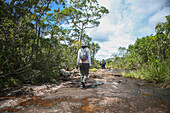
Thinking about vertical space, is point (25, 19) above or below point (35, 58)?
above

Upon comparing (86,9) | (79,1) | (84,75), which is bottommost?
(84,75)

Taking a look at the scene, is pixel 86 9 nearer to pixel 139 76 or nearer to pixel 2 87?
pixel 139 76

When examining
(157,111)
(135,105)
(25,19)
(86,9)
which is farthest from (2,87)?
(86,9)

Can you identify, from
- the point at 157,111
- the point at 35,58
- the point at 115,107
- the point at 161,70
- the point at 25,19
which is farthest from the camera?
the point at 35,58

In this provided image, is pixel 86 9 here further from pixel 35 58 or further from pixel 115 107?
pixel 115 107

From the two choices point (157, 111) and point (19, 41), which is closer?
point (157, 111)

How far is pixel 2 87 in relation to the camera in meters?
3.85

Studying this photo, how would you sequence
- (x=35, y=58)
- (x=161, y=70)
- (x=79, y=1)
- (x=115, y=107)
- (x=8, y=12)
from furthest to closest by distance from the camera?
(x=79, y=1)
(x=35, y=58)
(x=161, y=70)
(x=8, y=12)
(x=115, y=107)

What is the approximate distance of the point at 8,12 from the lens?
3852mm

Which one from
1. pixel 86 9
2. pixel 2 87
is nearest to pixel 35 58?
pixel 2 87

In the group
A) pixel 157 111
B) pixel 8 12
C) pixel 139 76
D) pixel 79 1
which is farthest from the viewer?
pixel 79 1

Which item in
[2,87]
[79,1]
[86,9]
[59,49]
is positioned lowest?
[2,87]

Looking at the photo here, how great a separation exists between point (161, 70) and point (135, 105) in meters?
3.76

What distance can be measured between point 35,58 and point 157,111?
241 inches
